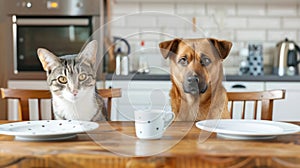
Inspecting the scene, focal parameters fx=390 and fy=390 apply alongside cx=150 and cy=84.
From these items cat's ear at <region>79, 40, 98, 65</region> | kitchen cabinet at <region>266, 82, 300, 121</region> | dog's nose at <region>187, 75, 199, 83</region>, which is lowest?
kitchen cabinet at <region>266, 82, 300, 121</region>

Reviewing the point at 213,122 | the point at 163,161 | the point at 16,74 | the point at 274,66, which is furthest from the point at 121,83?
the point at 274,66

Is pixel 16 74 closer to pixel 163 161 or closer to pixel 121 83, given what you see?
pixel 121 83

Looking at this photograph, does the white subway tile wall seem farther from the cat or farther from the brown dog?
the cat

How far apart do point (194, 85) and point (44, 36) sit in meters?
1.80

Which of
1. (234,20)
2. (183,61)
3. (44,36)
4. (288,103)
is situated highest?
(234,20)

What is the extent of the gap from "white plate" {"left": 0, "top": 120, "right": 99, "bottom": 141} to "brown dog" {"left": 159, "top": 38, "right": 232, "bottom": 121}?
0.36 m

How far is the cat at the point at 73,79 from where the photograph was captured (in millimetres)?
1271

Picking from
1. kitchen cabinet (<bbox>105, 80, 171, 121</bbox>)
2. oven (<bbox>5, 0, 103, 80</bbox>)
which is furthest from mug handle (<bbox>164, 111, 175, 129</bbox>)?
oven (<bbox>5, 0, 103, 80</bbox>)

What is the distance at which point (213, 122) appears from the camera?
1342mm

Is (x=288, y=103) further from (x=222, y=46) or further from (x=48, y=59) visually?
(x=48, y=59)

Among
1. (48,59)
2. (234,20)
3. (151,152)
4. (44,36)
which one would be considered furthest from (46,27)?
(151,152)

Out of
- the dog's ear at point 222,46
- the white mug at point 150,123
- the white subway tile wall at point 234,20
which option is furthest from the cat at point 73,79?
the white subway tile wall at point 234,20

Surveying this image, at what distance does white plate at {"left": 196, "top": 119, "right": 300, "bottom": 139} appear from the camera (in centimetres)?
114

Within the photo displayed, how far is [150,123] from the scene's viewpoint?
3.79 feet
